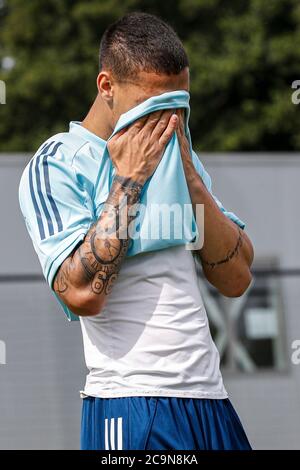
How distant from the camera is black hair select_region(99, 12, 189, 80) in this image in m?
2.28

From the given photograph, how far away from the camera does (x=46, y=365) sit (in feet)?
23.0

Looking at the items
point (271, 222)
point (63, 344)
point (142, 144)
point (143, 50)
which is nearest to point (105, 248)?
point (142, 144)

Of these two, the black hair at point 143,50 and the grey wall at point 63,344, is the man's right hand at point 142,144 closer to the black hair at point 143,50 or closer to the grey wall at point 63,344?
the black hair at point 143,50

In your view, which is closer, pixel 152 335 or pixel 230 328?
pixel 152 335

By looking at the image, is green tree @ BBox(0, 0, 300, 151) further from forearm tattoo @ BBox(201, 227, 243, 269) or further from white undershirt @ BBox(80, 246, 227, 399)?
white undershirt @ BBox(80, 246, 227, 399)

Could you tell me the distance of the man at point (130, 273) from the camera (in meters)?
2.21

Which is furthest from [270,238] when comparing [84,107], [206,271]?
[84,107]

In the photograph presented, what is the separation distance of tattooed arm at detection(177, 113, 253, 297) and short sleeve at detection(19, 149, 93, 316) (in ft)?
0.91

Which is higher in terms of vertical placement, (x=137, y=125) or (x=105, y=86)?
(x=105, y=86)

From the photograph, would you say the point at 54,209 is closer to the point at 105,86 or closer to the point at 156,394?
the point at 105,86

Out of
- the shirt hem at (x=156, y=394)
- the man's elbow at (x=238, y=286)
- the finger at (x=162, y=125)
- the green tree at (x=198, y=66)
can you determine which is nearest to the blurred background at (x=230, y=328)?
the man's elbow at (x=238, y=286)

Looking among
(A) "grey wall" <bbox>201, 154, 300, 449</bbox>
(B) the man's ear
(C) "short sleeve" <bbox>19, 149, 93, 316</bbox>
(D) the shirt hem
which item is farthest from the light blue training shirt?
(A) "grey wall" <bbox>201, 154, 300, 449</bbox>

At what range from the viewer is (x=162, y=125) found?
2271mm

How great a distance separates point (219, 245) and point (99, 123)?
45 centimetres
